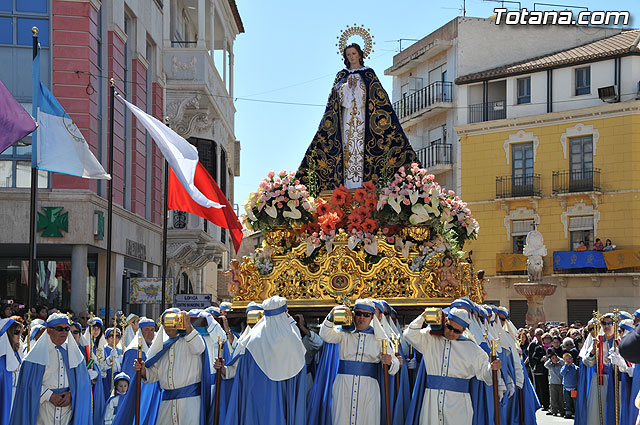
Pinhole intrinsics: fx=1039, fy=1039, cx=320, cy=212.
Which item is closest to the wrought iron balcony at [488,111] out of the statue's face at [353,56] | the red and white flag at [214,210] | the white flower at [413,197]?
the red and white flag at [214,210]

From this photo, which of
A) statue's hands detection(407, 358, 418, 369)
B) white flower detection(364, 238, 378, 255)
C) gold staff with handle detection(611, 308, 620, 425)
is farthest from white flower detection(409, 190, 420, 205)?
gold staff with handle detection(611, 308, 620, 425)

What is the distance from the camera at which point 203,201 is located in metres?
13.8

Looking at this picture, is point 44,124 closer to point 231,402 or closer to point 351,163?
point 351,163

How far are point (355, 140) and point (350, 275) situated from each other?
1.95 meters

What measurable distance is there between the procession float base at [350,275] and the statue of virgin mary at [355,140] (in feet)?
3.30

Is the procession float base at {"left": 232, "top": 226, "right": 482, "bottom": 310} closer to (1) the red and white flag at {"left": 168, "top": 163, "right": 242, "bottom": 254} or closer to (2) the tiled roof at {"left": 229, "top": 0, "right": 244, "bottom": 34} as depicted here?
(1) the red and white flag at {"left": 168, "top": 163, "right": 242, "bottom": 254}

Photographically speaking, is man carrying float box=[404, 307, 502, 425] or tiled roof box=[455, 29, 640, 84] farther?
tiled roof box=[455, 29, 640, 84]

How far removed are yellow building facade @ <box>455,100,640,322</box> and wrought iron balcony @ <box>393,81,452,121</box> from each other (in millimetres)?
2149

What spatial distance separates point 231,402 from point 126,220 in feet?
54.0

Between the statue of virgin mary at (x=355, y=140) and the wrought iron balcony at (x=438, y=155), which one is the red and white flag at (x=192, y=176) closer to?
the statue of virgin mary at (x=355, y=140)

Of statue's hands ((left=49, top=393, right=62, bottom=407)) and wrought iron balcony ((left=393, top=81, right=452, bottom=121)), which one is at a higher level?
wrought iron balcony ((left=393, top=81, right=452, bottom=121))

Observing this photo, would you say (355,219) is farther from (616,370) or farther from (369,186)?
(616,370)

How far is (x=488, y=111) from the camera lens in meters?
39.5

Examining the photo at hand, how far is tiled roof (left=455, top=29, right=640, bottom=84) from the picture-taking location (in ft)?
119
